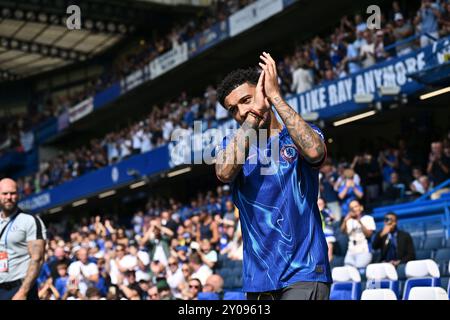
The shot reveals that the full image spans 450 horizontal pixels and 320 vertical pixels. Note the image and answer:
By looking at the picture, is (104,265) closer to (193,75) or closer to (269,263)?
(269,263)

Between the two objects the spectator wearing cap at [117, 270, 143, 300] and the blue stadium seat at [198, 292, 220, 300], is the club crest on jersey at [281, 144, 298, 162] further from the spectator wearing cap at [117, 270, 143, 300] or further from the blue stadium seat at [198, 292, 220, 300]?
the spectator wearing cap at [117, 270, 143, 300]

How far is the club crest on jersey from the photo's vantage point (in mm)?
3736

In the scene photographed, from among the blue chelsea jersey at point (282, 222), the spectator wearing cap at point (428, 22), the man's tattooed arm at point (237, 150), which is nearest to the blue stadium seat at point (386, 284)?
the blue chelsea jersey at point (282, 222)

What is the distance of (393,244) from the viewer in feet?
34.3

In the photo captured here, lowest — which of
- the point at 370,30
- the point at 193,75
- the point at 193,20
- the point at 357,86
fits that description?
the point at 357,86

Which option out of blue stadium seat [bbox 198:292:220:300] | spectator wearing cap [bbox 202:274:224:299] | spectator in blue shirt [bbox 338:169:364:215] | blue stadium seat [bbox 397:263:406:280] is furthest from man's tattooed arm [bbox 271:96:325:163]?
spectator in blue shirt [bbox 338:169:364:215]

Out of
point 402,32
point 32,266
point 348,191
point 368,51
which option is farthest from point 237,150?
point 368,51

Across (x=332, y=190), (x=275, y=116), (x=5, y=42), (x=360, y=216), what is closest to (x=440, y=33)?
(x=332, y=190)

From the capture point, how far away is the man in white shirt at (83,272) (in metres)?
14.4

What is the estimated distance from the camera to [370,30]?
17.5m

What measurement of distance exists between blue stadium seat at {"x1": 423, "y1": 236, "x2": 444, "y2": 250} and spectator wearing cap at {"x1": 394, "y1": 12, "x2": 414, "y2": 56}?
567cm

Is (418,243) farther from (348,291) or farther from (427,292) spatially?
(427,292)

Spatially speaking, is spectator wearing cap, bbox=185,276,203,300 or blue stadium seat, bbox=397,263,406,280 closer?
blue stadium seat, bbox=397,263,406,280

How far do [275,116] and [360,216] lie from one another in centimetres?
796
